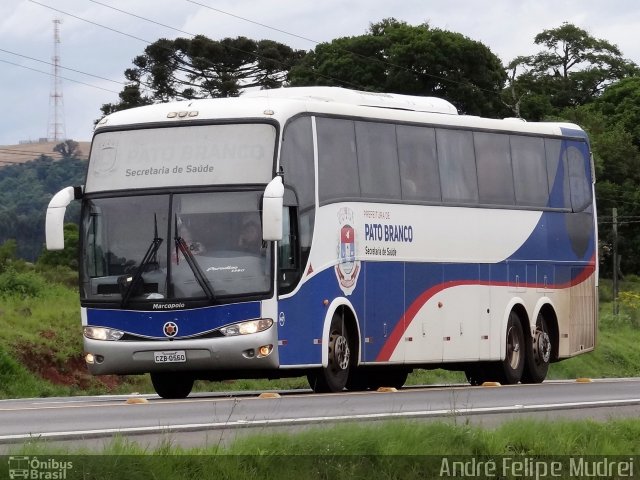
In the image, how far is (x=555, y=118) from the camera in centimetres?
9244

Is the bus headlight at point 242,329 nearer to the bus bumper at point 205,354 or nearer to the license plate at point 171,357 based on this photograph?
the bus bumper at point 205,354

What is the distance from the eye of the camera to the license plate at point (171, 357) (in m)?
21.1

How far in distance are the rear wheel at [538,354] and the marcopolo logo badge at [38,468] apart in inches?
735

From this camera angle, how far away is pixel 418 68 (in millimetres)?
89312

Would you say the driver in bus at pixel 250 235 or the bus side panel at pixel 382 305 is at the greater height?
the driver in bus at pixel 250 235

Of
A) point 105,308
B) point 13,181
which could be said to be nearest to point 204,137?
point 105,308

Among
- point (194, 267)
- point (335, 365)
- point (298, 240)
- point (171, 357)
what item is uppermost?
point (298, 240)

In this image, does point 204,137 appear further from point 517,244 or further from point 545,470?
point 545,470

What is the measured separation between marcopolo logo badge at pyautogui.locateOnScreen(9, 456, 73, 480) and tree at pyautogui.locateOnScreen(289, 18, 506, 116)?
78.0m

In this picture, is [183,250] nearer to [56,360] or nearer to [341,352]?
[341,352]

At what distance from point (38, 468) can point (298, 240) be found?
12036mm

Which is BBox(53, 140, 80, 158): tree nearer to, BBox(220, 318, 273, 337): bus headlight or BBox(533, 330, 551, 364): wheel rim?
→ BBox(533, 330, 551, 364): wheel rim

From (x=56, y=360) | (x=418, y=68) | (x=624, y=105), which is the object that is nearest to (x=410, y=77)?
(x=418, y=68)

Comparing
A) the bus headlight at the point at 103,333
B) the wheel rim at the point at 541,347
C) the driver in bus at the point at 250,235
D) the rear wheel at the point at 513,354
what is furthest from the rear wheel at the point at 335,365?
the wheel rim at the point at 541,347
